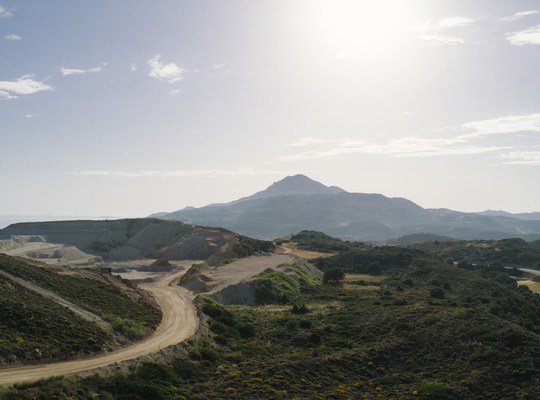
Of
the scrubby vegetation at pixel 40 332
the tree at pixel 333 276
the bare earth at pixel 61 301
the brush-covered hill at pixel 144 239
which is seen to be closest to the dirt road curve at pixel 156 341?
the scrubby vegetation at pixel 40 332

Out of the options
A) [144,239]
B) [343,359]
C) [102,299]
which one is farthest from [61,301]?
Result: [144,239]

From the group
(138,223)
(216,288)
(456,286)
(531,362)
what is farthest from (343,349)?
(138,223)

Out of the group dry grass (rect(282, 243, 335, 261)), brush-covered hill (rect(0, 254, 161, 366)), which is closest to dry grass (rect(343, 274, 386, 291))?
dry grass (rect(282, 243, 335, 261))

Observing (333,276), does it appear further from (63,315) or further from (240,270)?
(63,315)

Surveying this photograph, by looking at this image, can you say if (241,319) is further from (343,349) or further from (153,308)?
(343,349)

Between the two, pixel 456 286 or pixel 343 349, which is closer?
pixel 343 349

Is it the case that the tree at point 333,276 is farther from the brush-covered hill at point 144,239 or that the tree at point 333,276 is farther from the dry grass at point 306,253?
the dry grass at point 306,253

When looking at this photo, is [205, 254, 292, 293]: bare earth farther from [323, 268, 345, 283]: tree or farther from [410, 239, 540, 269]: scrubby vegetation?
[410, 239, 540, 269]: scrubby vegetation
